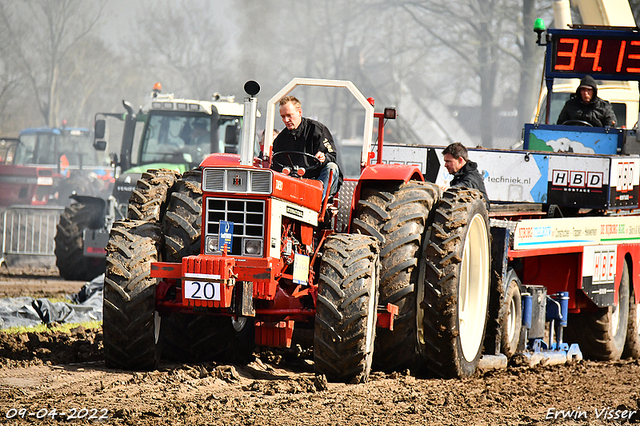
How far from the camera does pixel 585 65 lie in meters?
12.2

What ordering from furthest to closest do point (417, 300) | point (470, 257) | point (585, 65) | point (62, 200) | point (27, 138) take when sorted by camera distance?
point (27, 138) → point (62, 200) → point (585, 65) → point (470, 257) → point (417, 300)

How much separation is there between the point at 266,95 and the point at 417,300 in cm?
4236

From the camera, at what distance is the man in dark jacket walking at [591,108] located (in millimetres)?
11852

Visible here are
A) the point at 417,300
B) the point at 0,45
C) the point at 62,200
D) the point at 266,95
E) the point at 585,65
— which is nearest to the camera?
the point at 417,300

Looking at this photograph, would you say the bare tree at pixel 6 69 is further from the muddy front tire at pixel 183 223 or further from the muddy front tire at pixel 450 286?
the muddy front tire at pixel 450 286

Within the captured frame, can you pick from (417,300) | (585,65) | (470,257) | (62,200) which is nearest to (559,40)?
(585,65)

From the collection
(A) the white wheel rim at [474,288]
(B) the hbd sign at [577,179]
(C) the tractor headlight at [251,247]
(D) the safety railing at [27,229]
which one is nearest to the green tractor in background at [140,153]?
(D) the safety railing at [27,229]

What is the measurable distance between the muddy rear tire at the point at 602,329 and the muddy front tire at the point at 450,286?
116 inches

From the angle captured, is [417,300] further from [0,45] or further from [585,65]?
[0,45]

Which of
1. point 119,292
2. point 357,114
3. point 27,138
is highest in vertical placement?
point 357,114

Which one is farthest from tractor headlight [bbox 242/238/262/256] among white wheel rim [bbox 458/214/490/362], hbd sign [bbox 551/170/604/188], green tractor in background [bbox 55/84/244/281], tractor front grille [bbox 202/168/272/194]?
green tractor in background [bbox 55/84/244/281]

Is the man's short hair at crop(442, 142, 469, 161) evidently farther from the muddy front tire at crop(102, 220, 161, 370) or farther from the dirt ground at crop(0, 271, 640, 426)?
the muddy front tire at crop(102, 220, 161, 370)

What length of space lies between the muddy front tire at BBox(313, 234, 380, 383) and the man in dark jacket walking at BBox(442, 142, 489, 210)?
8.30 feet

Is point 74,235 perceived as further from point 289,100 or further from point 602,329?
point 602,329
